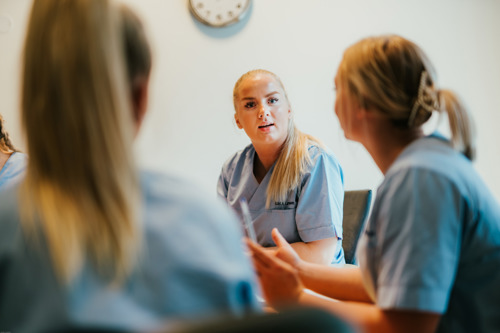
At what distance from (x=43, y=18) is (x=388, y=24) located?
2470 mm

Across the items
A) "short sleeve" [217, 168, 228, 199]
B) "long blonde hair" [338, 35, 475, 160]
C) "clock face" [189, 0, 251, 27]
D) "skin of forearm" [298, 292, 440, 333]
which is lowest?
"short sleeve" [217, 168, 228, 199]

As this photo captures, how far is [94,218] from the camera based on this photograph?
22.3 inches

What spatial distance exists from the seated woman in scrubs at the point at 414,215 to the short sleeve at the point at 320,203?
2.16 ft

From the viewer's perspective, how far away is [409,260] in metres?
0.81

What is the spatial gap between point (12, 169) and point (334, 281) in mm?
1136

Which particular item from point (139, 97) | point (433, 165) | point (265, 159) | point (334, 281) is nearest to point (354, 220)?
point (265, 159)

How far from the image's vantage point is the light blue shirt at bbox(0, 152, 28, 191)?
1633mm

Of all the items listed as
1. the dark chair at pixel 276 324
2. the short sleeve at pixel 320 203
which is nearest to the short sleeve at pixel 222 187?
the short sleeve at pixel 320 203

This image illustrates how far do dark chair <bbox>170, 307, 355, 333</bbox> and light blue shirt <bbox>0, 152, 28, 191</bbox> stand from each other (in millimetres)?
1448

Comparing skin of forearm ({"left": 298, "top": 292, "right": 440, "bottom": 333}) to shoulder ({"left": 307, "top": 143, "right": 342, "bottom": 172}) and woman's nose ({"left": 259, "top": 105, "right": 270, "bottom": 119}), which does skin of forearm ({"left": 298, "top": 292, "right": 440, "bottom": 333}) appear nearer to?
shoulder ({"left": 307, "top": 143, "right": 342, "bottom": 172})

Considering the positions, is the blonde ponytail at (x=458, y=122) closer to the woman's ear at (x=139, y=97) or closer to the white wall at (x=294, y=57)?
the woman's ear at (x=139, y=97)

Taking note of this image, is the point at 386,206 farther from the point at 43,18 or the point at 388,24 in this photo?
the point at 388,24

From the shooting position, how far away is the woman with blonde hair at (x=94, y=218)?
0.53 metres

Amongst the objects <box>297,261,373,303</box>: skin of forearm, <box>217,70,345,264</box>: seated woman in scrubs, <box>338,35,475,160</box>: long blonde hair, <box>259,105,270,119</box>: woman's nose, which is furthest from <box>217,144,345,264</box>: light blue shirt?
<box>338,35,475,160</box>: long blonde hair
